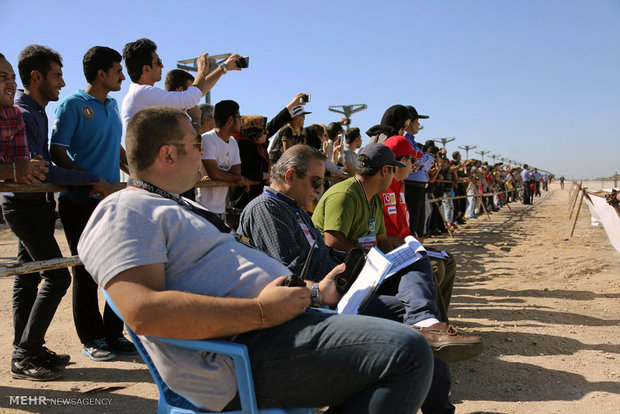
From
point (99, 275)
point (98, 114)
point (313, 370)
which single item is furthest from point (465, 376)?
point (98, 114)

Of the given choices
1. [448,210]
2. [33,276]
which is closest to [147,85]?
[33,276]

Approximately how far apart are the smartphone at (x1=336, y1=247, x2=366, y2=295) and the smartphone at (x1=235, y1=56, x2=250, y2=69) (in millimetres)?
2548

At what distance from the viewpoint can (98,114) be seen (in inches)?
138

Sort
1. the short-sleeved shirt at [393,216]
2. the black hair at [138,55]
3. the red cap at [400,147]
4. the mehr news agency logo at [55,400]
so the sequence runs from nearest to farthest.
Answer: the mehr news agency logo at [55,400] → the black hair at [138,55] → the short-sleeved shirt at [393,216] → the red cap at [400,147]

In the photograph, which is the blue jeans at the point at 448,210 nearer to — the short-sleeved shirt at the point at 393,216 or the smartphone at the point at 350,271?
the short-sleeved shirt at the point at 393,216

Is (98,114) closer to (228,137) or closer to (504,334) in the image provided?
(228,137)

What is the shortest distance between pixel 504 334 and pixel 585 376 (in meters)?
0.94

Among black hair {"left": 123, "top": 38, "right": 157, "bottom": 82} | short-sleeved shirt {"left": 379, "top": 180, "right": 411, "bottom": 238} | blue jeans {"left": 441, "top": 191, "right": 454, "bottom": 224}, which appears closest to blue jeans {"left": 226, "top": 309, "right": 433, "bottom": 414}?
short-sleeved shirt {"left": 379, "top": 180, "right": 411, "bottom": 238}

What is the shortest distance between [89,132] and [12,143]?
637mm

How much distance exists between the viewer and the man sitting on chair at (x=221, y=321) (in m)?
1.46

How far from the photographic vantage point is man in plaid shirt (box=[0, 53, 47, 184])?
271 cm

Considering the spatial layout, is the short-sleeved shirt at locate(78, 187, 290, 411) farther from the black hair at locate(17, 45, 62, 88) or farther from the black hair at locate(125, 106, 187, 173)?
the black hair at locate(17, 45, 62, 88)

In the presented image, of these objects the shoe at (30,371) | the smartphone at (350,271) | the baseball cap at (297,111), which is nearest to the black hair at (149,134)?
the smartphone at (350,271)

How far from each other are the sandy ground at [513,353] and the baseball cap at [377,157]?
1712 millimetres
